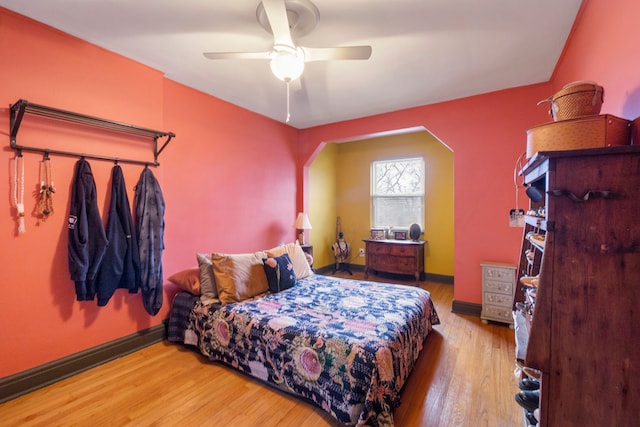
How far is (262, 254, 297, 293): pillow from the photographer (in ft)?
9.12

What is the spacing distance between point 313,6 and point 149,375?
9.57ft

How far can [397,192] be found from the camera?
17.0ft

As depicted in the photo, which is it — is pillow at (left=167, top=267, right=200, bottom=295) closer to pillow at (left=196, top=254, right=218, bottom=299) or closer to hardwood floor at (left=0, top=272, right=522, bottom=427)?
pillow at (left=196, top=254, right=218, bottom=299)

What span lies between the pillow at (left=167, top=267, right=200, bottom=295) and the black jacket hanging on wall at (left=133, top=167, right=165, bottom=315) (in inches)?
7.5

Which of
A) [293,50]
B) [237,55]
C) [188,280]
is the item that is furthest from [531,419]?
[188,280]

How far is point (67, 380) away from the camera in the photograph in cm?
211

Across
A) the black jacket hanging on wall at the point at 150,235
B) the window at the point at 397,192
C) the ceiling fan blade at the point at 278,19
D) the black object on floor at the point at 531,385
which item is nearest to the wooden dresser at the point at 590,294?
A: the black object on floor at the point at 531,385

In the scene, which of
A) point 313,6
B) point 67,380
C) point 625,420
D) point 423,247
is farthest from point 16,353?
point 423,247

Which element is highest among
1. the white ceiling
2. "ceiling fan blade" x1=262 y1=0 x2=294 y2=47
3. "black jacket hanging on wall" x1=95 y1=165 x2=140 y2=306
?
the white ceiling

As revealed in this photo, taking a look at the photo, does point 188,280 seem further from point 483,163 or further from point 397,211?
point 397,211

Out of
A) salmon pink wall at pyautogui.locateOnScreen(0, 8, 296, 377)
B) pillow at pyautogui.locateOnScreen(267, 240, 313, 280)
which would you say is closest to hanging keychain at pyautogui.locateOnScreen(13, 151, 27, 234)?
salmon pink wall at pyautogui.locateOnScreen(0, 8, 296, 377)

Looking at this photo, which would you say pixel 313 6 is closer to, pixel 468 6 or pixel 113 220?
pixel 468 6

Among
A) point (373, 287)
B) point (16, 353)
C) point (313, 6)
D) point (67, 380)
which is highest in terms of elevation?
point (313, 6)

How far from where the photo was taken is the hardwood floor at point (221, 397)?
1.71m
